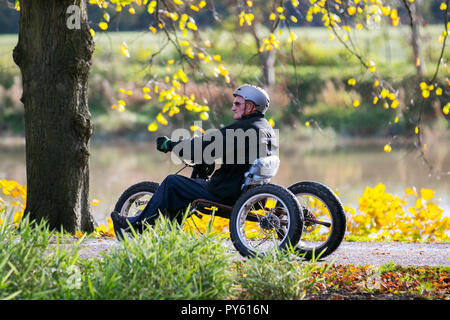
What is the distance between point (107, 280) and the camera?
15.9ft

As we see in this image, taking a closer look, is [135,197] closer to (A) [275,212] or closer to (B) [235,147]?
(B) [235,147]

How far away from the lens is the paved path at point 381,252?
6.81 metres

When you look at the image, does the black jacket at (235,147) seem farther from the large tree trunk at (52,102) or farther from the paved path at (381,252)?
the large tree trunk at (52,102)

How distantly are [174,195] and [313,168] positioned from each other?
12.0 metres

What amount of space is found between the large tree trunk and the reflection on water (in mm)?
3827

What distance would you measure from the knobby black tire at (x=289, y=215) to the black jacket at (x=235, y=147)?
0.83 ft

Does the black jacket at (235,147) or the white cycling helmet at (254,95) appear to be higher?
the white cycling helmet at (254,95)

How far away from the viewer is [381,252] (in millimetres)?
7422

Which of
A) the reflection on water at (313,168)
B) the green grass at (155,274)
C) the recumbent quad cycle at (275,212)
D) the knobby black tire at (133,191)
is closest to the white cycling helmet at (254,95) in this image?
the recumbent quad cycle at (275,212)

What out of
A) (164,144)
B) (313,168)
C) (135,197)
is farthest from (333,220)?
(313,168)

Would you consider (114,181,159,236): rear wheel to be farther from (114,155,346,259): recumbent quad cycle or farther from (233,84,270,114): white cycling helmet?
(233,84,270,114): white cycling helmet

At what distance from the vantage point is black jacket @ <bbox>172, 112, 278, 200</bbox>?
648cm

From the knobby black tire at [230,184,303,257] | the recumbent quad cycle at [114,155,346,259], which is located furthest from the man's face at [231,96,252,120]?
the knobby black tire at [230,184,303,257]
